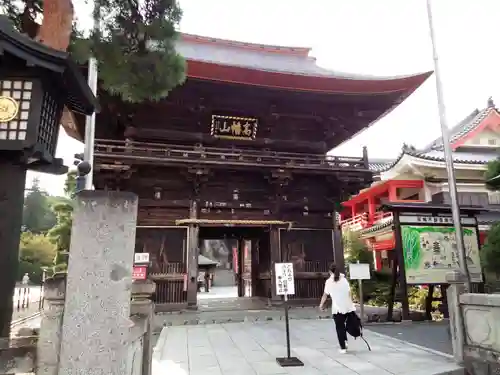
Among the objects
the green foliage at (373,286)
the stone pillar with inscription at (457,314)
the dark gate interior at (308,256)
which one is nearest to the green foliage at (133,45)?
the stone pillar with inscription at (457,314)

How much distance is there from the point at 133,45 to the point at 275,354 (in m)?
5.76

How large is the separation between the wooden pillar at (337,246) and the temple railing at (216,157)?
2.04 m

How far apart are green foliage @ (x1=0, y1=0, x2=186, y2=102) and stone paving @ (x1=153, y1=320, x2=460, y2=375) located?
4381mm

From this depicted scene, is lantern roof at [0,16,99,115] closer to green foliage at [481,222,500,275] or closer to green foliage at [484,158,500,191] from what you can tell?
green foliage at [481,222,500,275]

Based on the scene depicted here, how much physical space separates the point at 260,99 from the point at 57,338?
11.1 m

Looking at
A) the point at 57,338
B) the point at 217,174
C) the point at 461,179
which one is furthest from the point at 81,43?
the point at 461,179

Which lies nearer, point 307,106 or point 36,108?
point 36,108

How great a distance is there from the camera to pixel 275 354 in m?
6.55

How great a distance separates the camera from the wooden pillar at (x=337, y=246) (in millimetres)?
13008

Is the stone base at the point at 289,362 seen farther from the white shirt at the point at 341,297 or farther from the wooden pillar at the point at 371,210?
the wooden pillar at the point at 371,210

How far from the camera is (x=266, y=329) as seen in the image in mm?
9070

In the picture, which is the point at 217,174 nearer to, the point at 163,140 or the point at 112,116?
the point at 163,140

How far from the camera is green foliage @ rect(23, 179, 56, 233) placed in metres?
54.4

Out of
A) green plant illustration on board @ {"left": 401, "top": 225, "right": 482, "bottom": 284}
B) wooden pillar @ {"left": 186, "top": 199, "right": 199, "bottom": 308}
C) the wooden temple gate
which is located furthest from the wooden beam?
green plant illustration on board @ {"left": 401, "top": 225, "right": 482, "bottom": 284}
